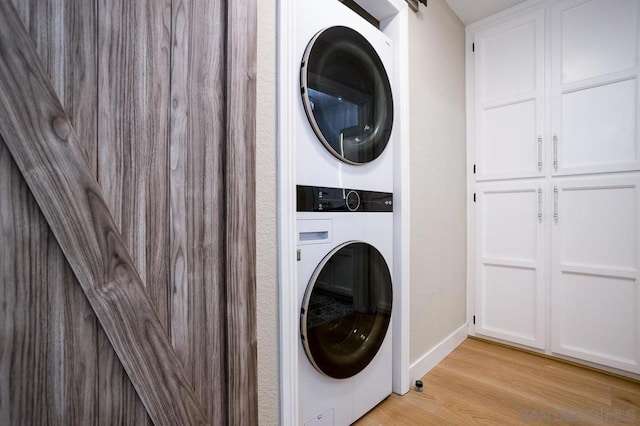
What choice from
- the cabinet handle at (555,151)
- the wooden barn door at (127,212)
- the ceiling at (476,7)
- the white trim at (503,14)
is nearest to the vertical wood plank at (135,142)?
the wooden barn door at (127,212)

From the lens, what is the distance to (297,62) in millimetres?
1071

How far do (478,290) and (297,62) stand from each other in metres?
2.23

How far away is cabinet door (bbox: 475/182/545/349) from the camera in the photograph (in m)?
2.06

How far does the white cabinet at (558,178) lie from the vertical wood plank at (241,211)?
2078 mm

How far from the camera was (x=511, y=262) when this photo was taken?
2.17m

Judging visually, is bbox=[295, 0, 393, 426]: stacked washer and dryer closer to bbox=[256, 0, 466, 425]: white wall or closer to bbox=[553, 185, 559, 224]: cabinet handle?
bbox=[256, 0, 466, 425]: white wall

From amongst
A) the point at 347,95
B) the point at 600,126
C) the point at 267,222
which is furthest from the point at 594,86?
the point at 267,222

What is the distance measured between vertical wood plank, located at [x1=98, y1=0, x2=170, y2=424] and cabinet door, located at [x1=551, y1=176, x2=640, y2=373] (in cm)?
243

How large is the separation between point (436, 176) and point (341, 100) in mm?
1056

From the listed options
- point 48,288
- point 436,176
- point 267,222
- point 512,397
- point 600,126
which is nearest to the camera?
point 48,288

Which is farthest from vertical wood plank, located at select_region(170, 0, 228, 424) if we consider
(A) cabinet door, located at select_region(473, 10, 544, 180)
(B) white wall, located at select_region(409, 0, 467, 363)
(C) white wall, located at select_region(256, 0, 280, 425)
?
(A) cabinet door, located at select_region(473, 10, 544, 180)

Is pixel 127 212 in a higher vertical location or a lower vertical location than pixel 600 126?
lower

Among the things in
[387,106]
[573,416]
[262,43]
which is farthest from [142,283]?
[573,416]

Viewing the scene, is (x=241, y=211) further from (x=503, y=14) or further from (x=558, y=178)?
(x=503, y=14)
